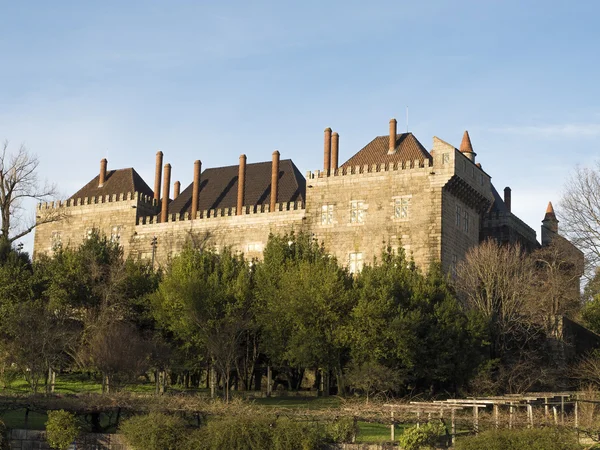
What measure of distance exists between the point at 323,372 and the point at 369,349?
4317mm

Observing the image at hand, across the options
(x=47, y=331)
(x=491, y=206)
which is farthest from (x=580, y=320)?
(x=47, y=331)

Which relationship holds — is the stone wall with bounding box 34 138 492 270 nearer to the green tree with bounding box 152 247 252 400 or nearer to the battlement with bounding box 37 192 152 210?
the battlement with bounding box 37 192 152 210

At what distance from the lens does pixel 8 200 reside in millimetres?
53469

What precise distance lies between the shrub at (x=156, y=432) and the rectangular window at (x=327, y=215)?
25892mm

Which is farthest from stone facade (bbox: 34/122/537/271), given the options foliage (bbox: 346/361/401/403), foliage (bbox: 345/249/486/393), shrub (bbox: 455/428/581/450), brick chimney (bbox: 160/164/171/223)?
shrub (bbox: 455/428/581/450)

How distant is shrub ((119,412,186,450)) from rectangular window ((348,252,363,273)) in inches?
957

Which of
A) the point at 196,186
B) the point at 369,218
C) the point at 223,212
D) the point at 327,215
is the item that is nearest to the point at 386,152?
the point at 369,218

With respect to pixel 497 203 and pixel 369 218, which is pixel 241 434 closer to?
pixel 369 218

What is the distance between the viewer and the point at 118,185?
61.2 meters

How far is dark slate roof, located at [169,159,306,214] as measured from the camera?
5505cm

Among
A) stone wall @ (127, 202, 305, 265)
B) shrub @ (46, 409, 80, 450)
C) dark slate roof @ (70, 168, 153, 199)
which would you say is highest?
dark slate roof @ (70, 168, 153, 199)

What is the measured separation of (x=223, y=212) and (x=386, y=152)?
10.7 metres

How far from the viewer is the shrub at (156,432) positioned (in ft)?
80.0

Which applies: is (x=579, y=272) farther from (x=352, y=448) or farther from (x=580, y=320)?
(x=352, y=448)
